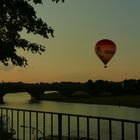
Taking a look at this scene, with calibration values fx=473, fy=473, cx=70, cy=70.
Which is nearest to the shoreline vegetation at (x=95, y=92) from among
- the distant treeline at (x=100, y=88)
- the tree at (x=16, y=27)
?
the distant treeline at (x=100, y=88)

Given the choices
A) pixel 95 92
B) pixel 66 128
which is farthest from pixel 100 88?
pixel 66 128

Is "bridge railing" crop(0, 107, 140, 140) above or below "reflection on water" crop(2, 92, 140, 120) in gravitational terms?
above

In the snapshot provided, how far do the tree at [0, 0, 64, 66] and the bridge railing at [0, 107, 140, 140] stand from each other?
1.33 m

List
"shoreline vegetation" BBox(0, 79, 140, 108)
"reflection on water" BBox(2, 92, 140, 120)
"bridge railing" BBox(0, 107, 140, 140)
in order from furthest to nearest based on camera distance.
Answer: "shoreline vegetation" BBox(0, 79, 140, 108), "reflection on water" BBox(2, 92, 140, 120), "bridge railing" BBox(0, 107, 140, 140)

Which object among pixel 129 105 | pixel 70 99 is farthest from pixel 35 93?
pixel 129 105

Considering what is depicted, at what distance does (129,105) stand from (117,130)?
58.0 m

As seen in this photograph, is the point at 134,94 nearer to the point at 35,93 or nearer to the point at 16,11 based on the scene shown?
the point at 35,93

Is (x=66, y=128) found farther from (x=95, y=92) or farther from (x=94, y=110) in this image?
(x=95, y=92)

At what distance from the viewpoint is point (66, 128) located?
44094 millimetres

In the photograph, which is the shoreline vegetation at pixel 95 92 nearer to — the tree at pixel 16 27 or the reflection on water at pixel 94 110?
the reflection on water at pixel 94 110

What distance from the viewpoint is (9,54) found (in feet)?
30.7

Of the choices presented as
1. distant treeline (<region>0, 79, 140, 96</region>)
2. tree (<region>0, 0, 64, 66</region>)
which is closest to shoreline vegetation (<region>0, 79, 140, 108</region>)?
distant treeline (<region>0, 79, 140, 96</region>)

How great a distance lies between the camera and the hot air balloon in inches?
1465

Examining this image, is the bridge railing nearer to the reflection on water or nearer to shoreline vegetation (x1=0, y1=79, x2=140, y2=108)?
the reflection on water
